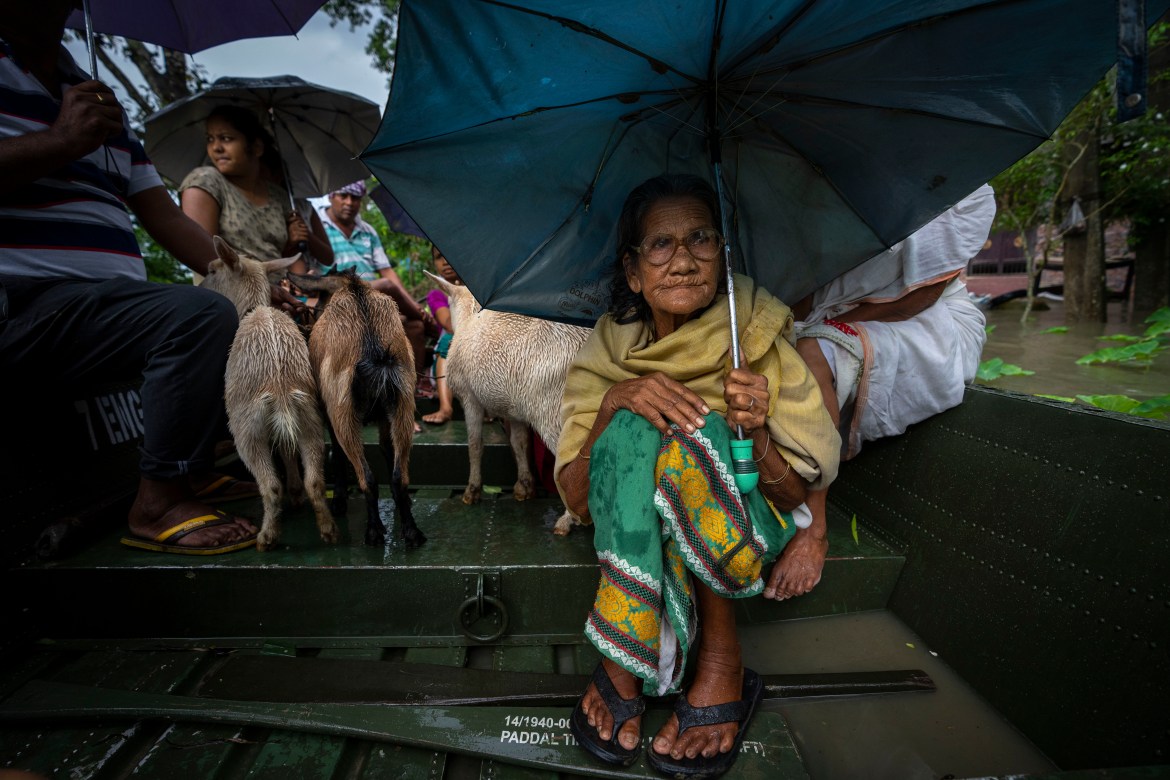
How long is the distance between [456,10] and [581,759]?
2.15 metres

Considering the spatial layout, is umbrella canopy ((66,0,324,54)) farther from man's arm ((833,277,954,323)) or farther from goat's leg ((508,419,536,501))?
man's arm ((833,277,954,323))

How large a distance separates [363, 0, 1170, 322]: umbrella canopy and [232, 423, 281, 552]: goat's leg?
1.17 meters

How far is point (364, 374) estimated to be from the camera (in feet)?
7.39

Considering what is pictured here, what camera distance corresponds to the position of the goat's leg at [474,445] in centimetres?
297

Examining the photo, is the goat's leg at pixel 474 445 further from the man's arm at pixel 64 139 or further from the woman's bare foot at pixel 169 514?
the man's arm at pixel 64 139

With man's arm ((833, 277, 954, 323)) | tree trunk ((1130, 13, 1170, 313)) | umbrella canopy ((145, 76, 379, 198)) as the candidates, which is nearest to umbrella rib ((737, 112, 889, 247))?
man's arm ((833, 277, 954, 323))

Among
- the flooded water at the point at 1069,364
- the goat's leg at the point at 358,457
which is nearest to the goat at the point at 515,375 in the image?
the goat's leg at the point at 358,457

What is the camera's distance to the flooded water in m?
4.34

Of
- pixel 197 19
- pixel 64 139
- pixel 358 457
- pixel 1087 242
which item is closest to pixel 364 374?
pixel 358 457

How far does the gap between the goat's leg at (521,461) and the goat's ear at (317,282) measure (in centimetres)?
116

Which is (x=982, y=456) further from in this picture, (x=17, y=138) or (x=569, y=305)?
(x=17, y=138)

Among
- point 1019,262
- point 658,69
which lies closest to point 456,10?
point 658,69

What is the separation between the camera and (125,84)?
848 cm

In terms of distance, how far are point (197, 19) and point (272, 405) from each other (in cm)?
260
